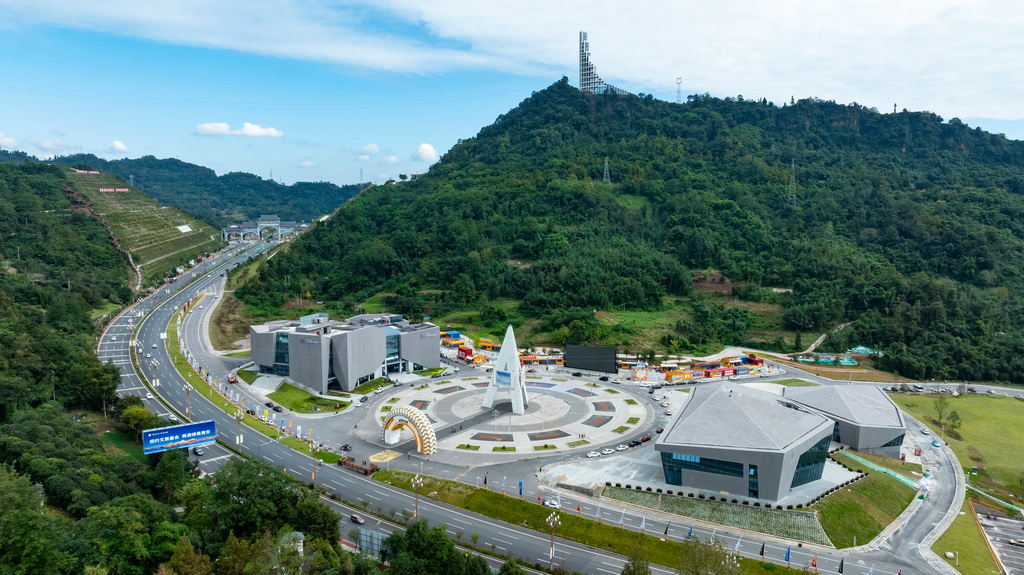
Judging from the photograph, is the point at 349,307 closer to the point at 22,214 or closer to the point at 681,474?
the point at 22,214

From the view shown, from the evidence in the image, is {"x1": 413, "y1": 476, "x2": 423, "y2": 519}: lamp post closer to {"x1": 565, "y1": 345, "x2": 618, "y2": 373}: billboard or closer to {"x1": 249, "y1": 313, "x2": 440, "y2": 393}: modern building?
{"x1": 249, "y1": 313, "x2": 440, "y2": 393}: modern building

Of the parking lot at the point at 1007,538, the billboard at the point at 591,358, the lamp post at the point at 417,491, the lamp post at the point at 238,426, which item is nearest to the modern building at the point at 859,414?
the parking lot at the point at 1007,538

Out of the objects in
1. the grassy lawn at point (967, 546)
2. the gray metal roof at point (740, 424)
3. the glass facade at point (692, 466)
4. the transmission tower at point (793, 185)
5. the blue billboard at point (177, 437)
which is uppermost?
the transmission tower at point (793, 185)

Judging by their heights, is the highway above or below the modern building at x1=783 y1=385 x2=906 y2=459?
below

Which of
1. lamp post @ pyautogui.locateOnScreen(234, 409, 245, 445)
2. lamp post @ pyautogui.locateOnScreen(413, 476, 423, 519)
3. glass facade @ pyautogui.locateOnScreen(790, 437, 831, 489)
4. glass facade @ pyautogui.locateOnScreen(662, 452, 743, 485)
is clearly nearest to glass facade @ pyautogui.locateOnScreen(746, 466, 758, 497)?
glass facade @ pyautogui.locateOnScreen(662, 452, 743, 485)

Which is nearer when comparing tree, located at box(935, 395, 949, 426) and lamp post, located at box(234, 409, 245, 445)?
lamp post, located at box(234, 409, 245, 445)

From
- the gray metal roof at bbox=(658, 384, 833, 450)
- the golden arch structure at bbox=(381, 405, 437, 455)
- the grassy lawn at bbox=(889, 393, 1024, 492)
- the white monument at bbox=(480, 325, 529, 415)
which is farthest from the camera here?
the white monument at bbox=(480, 325, 529, 415)

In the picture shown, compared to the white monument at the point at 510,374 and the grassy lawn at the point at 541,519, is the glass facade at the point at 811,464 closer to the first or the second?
the grassy lawn at the point at 541,519
